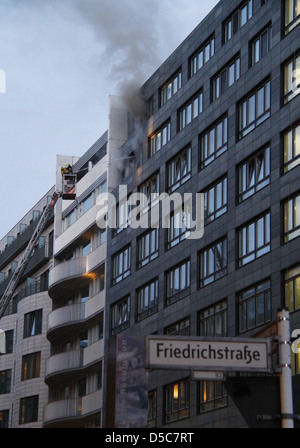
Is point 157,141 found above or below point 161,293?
above

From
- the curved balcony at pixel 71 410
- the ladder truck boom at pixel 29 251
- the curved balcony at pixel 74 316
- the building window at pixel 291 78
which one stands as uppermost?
the ladder truck boom at pixel 29 251

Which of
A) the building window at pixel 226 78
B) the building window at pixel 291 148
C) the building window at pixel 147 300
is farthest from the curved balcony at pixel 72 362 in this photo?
the building window at pixel 291 148

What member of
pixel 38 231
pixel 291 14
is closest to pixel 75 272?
pixel 38 231

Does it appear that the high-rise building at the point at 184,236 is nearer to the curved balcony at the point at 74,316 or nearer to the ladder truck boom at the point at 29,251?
the curved balcony at the point at 74,316

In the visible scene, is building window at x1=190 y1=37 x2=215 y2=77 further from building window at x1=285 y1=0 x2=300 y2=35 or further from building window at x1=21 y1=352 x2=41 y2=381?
building window at x1=21 y1=352 x2=41 y2=381

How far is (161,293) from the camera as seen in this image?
50031mm

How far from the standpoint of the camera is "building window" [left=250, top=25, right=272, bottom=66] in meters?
41.6

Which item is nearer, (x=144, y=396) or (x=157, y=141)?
(x=144, y=396)

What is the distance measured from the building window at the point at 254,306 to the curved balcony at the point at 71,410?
17.8m

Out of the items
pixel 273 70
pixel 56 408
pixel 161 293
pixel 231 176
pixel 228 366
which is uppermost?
pixel 273 70

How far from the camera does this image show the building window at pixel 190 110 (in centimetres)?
4878
